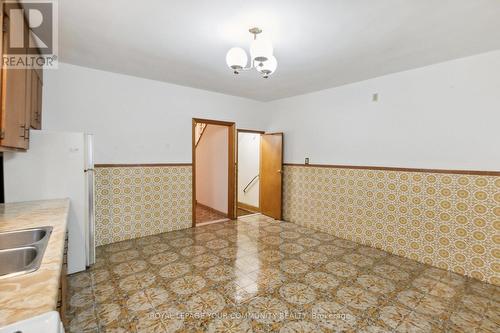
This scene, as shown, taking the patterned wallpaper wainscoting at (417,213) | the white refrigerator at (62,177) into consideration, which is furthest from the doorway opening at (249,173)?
the white refrigerator at (62,177)

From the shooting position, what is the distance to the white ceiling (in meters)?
1.94

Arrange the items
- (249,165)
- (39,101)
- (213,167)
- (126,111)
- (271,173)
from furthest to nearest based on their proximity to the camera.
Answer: (249,165) < (213,167) < (271,173) < (126,111) < (39,101)

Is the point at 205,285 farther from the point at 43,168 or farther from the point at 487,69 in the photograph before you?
the point at 487,69

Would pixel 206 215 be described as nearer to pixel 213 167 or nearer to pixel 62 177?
pixel 213 167

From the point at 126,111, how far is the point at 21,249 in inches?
106

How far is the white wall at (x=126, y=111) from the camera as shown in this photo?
3266 mm

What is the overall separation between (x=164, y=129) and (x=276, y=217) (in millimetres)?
2868

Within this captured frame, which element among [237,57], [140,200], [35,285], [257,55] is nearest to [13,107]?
[35,285]

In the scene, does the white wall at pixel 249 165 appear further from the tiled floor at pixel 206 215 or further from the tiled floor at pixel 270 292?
the tiled floor at pixel 270 292

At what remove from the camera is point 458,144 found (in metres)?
2.89

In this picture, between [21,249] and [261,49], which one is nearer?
[21,249]

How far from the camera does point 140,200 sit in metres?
3.87

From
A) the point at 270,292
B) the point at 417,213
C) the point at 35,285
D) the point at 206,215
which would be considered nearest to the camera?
the point at 35,285

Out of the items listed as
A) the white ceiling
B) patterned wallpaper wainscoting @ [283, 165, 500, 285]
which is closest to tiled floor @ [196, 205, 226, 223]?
patterned wallpaper wainscoting @ [283, 165, 500, 285]
